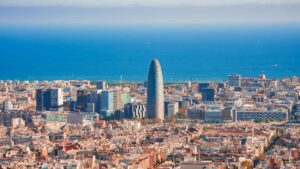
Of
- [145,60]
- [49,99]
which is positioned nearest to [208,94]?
[49,99]

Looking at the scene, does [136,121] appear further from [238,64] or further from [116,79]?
[238,64]

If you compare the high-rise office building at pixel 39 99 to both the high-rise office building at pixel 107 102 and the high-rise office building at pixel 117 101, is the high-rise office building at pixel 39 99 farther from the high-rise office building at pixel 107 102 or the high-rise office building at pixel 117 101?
the high-rise office building at pixel 117 101

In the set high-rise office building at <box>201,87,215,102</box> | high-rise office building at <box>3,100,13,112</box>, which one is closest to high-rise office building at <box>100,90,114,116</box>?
high-rise office building at <box>3,100,13,112</box>

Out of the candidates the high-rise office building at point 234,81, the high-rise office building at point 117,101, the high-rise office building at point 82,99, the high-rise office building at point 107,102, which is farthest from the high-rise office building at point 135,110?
the high-rise office building at point 234,81

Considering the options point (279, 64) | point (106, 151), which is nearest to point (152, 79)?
point (106, 151)

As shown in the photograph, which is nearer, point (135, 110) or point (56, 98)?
point (135, 110)

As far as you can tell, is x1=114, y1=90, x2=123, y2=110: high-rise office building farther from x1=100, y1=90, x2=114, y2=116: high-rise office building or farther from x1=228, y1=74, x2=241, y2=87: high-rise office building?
x1=228, y1=74, x2=241, y2=87: high-rise office building

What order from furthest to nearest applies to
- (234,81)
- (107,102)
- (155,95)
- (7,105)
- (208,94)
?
(234,81) < (208,94) < (107,102) < (7,105) < (155,95)

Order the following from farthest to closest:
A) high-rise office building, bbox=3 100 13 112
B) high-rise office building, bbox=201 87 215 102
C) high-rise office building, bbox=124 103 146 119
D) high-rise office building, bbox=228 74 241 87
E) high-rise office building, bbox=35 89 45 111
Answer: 1. high-rise office building, bbox=228 74 241 87
2. high-rise office building, bbox=201 87 215 102
3. high-rise office building, bbox=35 89 45 111
4. high-rise office building, bbox=3 100 13 112
5. high-rise office building, bbox=124 103 146 119

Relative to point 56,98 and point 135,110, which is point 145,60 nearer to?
point 56,98
